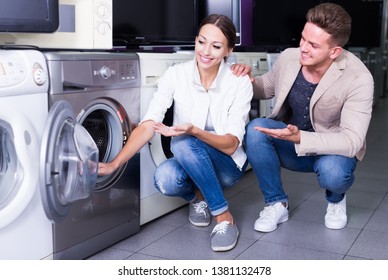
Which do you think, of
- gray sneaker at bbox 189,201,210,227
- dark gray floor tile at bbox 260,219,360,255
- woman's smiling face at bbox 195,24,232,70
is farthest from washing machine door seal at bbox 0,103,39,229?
dark gray floor tile at bbox 260,219,360,255

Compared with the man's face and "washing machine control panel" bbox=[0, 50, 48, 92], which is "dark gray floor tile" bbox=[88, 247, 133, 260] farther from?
the man's face

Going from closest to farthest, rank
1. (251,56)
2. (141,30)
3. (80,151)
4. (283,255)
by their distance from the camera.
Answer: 1. (80,151)
2. (283,255)
3. (141,30)
4. (251,56)

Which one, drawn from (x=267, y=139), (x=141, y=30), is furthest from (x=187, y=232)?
(x=141, y=30)

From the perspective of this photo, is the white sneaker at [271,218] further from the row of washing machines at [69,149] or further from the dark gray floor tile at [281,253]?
the row of washing machines at [69,149]

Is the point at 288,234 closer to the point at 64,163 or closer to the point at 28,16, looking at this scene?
the point at 64,163

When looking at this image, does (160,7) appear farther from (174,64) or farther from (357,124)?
(357,124)

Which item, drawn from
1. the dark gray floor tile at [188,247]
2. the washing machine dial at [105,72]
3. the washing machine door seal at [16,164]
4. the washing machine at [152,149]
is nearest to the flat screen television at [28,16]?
the washing machine dial at [105,72]

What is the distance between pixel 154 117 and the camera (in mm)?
2064

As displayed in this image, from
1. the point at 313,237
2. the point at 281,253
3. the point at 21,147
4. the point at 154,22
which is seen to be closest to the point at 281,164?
the point at 313,237

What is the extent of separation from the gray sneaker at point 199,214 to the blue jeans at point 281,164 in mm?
273

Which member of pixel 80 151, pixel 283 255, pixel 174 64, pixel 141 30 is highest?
pixel 141 30

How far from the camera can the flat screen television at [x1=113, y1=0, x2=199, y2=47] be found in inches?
102

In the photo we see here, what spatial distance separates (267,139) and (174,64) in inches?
20.7

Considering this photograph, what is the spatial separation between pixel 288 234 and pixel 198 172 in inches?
19.6
